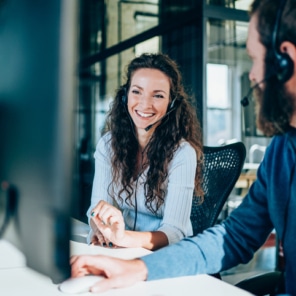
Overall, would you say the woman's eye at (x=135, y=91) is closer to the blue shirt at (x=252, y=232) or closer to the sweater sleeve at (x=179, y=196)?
the sweater sleeve at (x=179, y=196)

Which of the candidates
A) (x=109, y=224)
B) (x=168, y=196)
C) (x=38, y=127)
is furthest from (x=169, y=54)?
(x=38, y=127)

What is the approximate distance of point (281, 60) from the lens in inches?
36.4

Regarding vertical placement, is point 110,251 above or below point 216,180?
below

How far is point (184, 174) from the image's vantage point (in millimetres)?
1671

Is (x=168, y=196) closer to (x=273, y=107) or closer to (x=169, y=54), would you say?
(x=273, y=107)

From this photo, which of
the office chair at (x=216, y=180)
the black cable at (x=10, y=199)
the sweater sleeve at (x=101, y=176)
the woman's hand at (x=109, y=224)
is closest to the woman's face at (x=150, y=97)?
the sweater sleeve at (x=101, y=176)

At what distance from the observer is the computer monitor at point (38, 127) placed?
612mm

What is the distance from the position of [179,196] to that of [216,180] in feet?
0.58

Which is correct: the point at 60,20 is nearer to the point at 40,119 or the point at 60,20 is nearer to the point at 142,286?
the point at 40,119

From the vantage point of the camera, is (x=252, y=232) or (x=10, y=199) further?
(x=252, y=232)

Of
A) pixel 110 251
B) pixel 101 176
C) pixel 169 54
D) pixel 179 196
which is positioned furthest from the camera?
pixel 169 54

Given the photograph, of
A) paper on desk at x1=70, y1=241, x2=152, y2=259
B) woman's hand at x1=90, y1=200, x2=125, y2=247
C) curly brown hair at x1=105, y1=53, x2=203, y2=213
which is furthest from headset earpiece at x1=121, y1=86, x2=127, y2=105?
paper on desk at x1=70, y1=241, x2=152, y2=259

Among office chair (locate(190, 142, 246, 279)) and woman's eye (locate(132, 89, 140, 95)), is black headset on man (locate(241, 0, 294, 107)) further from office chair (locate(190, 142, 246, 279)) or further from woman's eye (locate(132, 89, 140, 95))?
woman's eye (locate(132, 89, 140, 95))

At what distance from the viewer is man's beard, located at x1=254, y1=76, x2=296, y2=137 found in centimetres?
98
